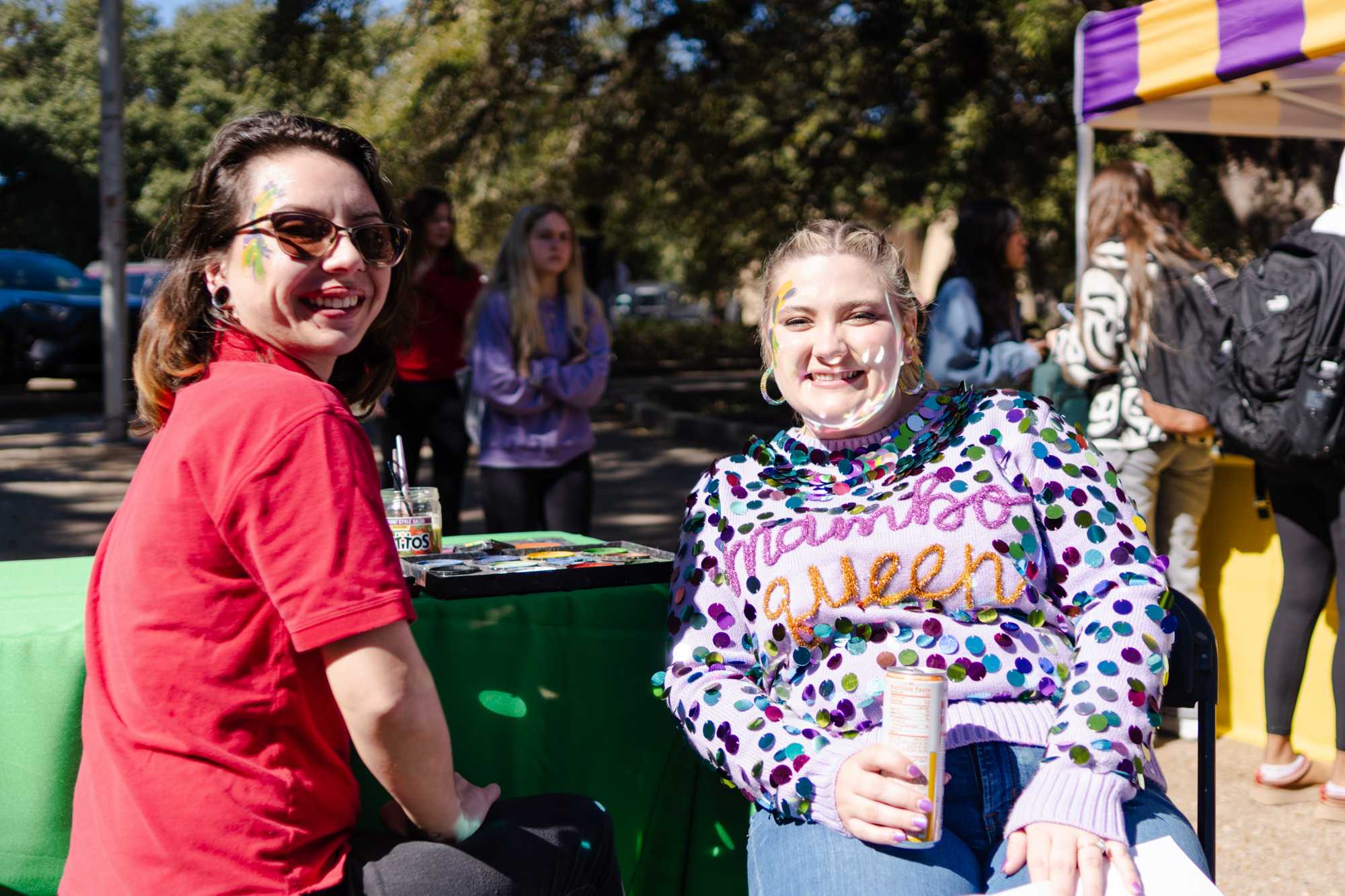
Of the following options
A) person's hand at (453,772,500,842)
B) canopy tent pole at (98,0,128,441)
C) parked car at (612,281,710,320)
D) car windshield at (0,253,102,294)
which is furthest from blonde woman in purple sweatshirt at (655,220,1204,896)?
parked car at (612,281,710,320)

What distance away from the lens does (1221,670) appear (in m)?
4.46

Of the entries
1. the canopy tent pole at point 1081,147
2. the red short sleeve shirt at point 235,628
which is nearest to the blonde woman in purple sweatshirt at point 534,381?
the canopy tent pole at point 1081,147

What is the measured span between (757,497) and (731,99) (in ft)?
41.0

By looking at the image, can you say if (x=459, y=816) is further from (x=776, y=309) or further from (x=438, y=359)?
(x=438, y=359)

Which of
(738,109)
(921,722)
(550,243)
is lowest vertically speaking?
(921,722)

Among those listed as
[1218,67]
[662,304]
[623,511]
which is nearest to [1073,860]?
[1218,67]

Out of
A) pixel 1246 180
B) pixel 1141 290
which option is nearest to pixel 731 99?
pixel 1246 180

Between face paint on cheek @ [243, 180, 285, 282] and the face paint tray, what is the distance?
2.41ft

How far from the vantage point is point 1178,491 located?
174 inches

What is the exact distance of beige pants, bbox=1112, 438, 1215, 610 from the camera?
4371 mm

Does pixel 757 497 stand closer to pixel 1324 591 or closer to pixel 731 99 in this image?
pixel 1324 591

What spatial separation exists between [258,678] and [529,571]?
912 millimetres

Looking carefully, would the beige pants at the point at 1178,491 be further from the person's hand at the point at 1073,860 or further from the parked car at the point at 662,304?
the parked car at the point at 662,304

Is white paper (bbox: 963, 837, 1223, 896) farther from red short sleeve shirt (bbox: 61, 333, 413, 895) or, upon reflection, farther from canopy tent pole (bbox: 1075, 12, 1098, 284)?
canopy tent pole (bbox: 1075, 12, 1098, 284)
